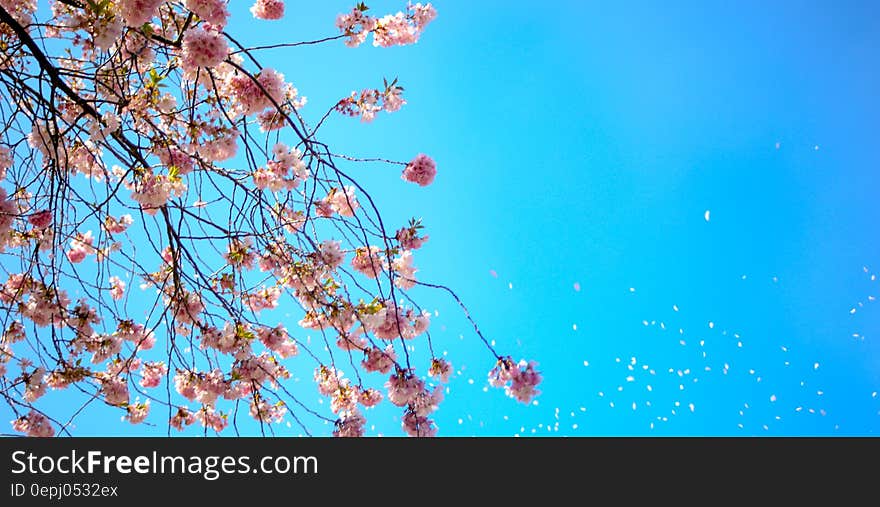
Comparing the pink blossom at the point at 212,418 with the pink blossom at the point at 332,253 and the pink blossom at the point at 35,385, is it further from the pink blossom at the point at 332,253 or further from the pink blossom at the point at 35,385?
the pink blossom at the point at 332,253

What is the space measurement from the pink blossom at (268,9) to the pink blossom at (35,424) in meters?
1.75

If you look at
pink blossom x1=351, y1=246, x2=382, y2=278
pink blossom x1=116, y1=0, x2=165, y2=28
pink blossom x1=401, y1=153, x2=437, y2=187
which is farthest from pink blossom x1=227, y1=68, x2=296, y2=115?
pink blossom x1=351, y1=246, x2=382, y2=278

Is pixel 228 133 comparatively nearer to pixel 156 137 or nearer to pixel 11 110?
pixel 156 137

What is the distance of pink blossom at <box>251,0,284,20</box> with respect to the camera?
238 centimetres

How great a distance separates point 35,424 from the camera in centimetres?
266

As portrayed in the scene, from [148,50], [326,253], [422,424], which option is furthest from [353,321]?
[148,50]

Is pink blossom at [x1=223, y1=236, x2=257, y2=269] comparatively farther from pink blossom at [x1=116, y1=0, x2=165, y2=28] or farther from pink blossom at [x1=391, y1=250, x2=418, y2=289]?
pink blossom at [x1=116, y1=0, x2=165, y2=28]

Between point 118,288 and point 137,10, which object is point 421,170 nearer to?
point 137,10

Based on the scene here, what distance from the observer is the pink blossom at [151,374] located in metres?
2.85

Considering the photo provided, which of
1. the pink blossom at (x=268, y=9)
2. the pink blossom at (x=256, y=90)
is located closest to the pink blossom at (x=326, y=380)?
→ the pink blossom at (x=256, y=90)

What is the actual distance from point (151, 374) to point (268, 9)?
1.56m

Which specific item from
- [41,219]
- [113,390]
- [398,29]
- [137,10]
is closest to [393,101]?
[398,29]

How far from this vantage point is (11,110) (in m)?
2.12

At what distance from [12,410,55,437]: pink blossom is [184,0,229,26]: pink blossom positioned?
175 cm
